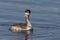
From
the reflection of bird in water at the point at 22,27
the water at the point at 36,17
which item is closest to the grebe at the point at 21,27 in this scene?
the reflection of bird in water at the point at 22,27

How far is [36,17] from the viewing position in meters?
31.6

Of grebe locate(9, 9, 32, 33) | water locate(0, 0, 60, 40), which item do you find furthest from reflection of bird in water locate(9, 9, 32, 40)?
water locate(0, 0, 60, 40)

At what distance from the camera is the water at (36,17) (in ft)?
88.1

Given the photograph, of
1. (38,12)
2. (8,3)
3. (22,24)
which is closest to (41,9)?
(38,12)

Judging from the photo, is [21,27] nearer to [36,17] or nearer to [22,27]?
[22,27]

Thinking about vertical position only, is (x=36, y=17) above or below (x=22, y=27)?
above

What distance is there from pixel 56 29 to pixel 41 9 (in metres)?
6.06

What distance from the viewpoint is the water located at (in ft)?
88.1

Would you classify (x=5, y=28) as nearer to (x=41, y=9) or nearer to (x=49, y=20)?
(x=49, y=20)

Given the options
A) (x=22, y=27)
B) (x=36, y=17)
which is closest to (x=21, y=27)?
(x=22, y=27)

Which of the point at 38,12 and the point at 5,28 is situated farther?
the point at 38,12

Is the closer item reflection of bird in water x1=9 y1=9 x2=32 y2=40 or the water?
the water

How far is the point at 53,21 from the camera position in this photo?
1213 inches

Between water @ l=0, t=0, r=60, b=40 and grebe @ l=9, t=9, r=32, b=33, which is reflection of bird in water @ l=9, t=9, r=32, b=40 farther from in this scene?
water @ l=0, t=0, r=60, b=40
